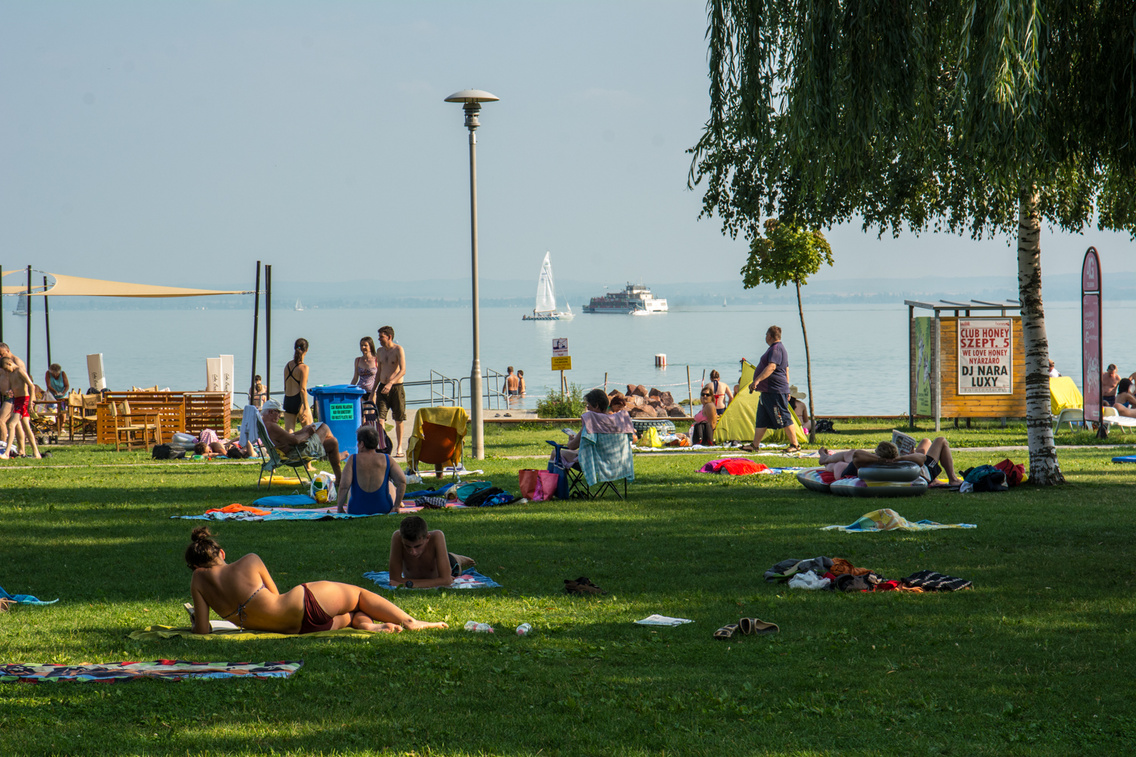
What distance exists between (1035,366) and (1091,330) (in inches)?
249

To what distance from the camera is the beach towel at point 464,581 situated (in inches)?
287

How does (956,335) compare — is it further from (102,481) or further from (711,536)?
(102,481)

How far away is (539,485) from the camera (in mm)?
11672

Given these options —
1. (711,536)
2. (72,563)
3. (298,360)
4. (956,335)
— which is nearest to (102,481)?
(298,360)

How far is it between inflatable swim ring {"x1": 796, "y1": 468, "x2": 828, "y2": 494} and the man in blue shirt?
3.92 metres

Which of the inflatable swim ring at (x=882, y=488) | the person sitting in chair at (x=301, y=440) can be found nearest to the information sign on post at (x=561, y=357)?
the person sitting in chair at (x=301, y=440)

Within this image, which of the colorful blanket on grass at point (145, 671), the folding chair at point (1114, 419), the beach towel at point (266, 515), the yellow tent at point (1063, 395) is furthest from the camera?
the yellow tent at point (1063, 395)

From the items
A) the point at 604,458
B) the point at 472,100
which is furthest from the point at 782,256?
→ the point at 604,458

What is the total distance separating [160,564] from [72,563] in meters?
0.72

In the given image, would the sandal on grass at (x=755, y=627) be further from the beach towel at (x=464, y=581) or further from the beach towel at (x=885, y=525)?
the beach towel at (x=885, y=525)

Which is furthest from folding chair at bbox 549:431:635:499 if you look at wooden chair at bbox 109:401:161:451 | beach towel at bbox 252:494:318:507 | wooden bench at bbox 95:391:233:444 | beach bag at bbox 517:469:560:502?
wooden bench at bbox 95:391:233:444

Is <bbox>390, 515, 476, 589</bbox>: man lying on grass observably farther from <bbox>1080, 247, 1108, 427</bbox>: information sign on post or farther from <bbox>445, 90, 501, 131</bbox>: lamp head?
<bbox>1080, 247, 1108, 427</bbox>: information sign on post

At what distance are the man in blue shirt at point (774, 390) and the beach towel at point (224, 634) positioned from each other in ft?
35.2

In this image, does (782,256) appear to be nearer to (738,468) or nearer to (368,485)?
(738,468)
